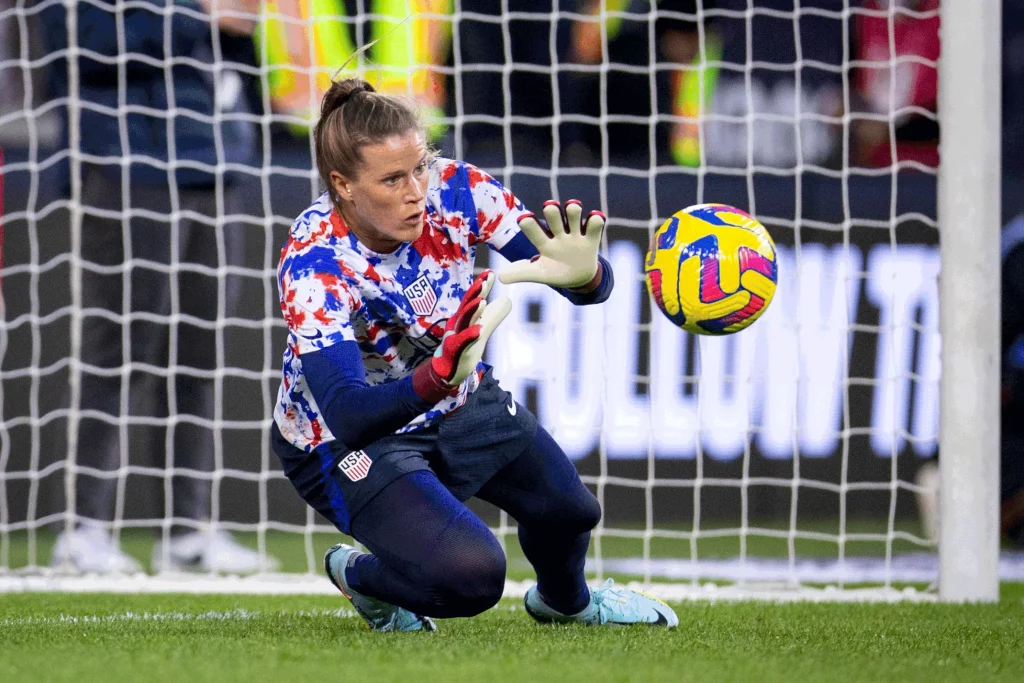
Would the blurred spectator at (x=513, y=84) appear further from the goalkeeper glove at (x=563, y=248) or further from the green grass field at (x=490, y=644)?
the goalkeeper glove at (x=563, y=248)

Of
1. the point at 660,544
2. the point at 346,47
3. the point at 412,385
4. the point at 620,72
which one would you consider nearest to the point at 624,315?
the point at 660,544

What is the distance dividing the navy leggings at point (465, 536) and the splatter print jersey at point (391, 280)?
0.21 meters

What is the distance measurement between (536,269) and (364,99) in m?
0.51

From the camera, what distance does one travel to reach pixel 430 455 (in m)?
2.95

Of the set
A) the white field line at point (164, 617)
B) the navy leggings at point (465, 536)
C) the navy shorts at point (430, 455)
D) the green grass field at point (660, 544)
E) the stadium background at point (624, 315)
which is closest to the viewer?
the navy leggings at point (465, 536)

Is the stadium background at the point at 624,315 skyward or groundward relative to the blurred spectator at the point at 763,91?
groundward

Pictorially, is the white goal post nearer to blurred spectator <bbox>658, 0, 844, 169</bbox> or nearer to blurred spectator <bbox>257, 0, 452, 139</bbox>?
blurred spectator <bbox>658, 0, 844, 169</bbox>

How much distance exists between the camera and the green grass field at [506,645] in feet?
7.68

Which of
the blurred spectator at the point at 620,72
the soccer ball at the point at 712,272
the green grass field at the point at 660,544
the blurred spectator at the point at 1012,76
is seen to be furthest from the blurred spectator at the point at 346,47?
the soccer ball at the point at 712,272

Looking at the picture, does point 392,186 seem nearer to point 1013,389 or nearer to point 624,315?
point 624,315

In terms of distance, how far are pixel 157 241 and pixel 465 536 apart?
296cm

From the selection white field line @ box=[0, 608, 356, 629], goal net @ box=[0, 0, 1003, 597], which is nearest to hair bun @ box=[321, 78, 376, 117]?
white field line @ box=[0, 608, 356, 629]

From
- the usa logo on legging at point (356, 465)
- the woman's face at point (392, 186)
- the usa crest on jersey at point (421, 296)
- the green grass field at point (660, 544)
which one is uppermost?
the woman's face at point (392, 186)

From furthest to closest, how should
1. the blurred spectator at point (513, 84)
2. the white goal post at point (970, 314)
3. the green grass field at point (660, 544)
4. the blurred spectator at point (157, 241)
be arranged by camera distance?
the blurred spectator at point (513, 84) → the green grass field at point (660, 544) → the blurred spectator at point (157, 241) → the white goal post at point (970, 314)
